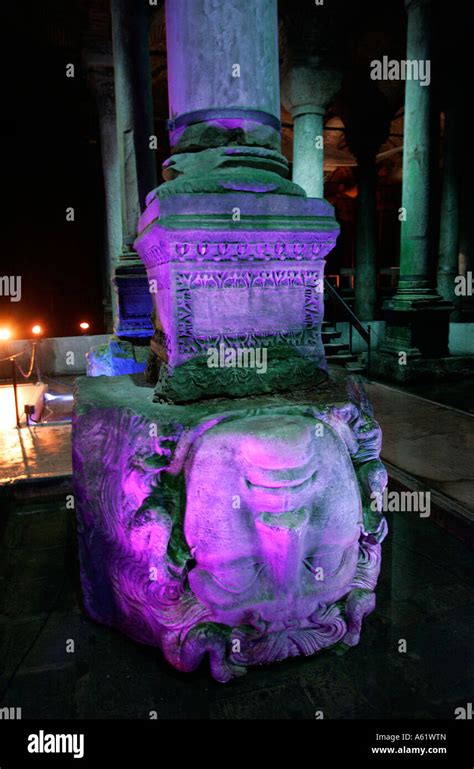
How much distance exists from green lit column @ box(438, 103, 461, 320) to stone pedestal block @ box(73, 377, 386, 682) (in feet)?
36.5

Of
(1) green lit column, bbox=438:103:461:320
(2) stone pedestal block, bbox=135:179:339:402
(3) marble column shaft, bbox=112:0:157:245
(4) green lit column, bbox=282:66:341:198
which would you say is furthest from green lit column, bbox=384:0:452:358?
(2) stone pedestal block, bbox=135:179:339:402

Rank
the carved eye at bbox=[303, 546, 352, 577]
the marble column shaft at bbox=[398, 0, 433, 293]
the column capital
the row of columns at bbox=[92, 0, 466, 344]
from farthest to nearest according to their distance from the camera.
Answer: the column capital
the marble column shaft at bbox=[398, 0, 433, 293]
the row of columns at bbox=[92, 0, 466, 344]
the carved eye at bbox=[303, 546, 352, 577]

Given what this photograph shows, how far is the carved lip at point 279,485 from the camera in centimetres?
213

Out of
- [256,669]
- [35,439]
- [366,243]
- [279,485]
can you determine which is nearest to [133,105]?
[35,439]

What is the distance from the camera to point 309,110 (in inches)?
381

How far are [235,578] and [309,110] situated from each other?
32.0 ft

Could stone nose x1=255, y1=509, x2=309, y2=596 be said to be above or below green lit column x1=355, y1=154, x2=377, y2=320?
below

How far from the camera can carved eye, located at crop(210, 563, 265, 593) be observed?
7.07ft

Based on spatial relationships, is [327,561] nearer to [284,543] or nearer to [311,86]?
[284,543]

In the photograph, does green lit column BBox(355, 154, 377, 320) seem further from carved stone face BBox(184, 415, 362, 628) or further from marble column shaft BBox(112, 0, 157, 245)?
carved stone face BBox(184, 415, 362, 628)

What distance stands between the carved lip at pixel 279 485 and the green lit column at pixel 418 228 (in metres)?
6.96

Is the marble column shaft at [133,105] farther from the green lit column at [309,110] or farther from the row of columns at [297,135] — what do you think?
the green lit column at [309,110]

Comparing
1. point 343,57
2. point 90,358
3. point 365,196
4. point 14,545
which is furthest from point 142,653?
point 365,196

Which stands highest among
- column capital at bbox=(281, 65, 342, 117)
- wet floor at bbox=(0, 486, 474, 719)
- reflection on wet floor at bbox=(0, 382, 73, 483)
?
column capital at bbox=(281, 65, 342, 117)
